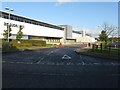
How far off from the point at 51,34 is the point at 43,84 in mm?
102417

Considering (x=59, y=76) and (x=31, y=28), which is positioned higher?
(x=31, y=28)

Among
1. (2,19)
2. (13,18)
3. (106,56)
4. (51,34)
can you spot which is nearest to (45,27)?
(51,34)

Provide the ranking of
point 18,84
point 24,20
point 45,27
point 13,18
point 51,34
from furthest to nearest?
point 51,34, point 45,27, point 24,20, point 13,18, point 18,84

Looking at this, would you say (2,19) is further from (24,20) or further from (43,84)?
(43,84)

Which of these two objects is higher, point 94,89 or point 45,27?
point 45,27

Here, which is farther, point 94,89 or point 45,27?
point 45,27

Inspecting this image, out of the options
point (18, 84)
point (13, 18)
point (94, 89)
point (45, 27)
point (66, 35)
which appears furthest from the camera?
point (66, 35)

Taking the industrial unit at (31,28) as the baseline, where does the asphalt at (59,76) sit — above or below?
below

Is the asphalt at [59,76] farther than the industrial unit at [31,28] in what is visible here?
No

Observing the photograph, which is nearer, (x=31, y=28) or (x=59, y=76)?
(x=59, y=76)

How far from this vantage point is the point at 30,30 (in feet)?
280

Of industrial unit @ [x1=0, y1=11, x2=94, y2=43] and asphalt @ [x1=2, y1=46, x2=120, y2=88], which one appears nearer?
asphalt @ [x1=2, y1=46, x2=120, y2=88]

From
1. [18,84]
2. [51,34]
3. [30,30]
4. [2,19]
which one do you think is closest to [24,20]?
[30,30]

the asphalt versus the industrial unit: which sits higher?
the industrial unit
